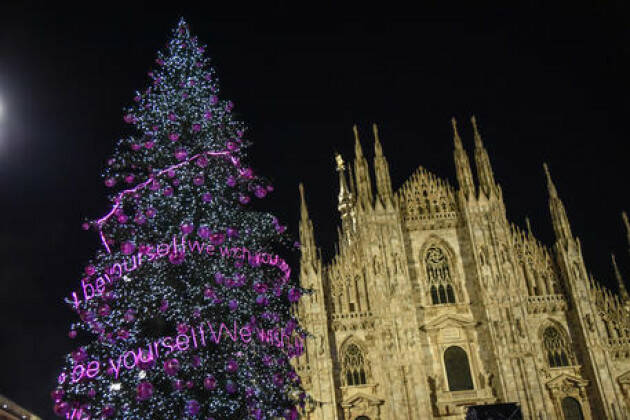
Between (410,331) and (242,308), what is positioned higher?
(410,331)

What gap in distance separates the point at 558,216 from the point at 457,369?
432 inches

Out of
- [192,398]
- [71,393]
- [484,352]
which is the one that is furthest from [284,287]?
[484,352]

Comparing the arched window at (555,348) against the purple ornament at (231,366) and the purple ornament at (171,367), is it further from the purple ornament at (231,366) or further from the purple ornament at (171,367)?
the purple ornament at (171,367)

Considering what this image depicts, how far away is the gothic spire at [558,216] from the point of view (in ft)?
113

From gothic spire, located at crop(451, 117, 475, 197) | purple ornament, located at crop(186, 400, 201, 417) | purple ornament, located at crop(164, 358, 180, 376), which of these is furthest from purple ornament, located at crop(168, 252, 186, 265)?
gothic spire, located at crop(451, 117, 475, 197)

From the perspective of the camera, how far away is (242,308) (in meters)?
15.4

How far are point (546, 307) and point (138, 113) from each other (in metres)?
26.0

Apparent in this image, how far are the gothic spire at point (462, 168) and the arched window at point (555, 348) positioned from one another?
9135 mm

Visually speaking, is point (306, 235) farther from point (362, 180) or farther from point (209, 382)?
point (209, 382)

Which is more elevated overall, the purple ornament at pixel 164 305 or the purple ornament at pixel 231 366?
the purple ornament at pixel 164 305

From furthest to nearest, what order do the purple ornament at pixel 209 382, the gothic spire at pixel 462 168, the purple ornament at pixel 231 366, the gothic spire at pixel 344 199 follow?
1. the gothic spire at pixel 344 199
2. the gothic spire at pixel 462 168
3. the purple ornament at pixel 231 366
4. the purple ornament at pixel 209 382

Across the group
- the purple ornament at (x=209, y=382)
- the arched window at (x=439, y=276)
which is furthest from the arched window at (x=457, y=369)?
the purple ornament at (x=209, y=382)

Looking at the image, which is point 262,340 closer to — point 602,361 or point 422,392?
point 422,392

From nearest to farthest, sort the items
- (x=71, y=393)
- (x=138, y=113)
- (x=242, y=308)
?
(x=71, y=393)
(x=242, y=308)
(x=138, y=113)
